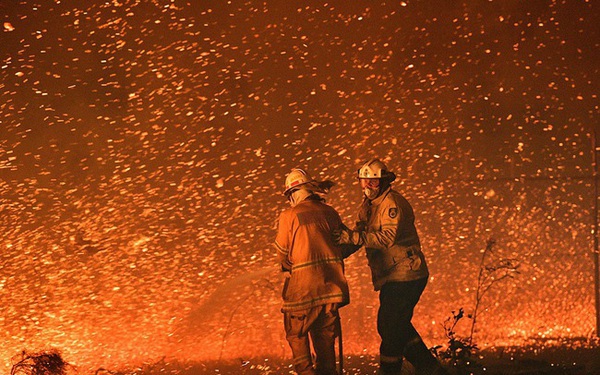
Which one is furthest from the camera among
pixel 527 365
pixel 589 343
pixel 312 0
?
pixel 312 0

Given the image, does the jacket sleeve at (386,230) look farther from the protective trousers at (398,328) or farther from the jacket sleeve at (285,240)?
the jacket sleeve at (285,240)

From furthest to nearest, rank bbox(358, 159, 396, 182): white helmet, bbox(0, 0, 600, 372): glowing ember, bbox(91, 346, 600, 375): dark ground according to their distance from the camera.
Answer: bbox(0, 0, 600, 372): glowing ember
bbox(91, 346, 600, 375): dark ground
bbox(358, 159, 396, 182): white helmet

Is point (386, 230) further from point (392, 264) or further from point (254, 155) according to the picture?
point (254, 155)

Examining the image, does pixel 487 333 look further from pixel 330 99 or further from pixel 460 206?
pixel 330 99

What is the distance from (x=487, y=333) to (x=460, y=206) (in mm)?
1060

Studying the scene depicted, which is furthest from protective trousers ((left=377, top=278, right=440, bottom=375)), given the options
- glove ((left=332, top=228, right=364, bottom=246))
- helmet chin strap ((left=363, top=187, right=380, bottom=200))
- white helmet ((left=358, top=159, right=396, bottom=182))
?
white helmet ((left=358, top=159, right=396, bottom=182))

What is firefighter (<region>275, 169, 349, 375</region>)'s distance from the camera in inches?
226

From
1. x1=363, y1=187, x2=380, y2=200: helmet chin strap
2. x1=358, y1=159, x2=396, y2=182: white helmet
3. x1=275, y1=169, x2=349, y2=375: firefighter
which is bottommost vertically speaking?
x1=275, y1=169, x2=349, y2=375: firefighter


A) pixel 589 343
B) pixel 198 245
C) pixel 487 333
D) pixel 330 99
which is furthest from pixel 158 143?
pixel 589 343

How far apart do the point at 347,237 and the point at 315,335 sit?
64 cm

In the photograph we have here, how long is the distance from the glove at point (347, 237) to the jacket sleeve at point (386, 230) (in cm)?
5

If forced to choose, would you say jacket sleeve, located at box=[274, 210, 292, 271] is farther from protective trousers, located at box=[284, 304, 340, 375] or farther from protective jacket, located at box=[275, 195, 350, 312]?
protective trousers, located at box=[284, 304, 340, 375]

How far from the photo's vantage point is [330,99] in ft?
26.0

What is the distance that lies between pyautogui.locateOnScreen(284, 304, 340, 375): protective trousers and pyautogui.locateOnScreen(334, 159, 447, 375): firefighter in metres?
0.36
